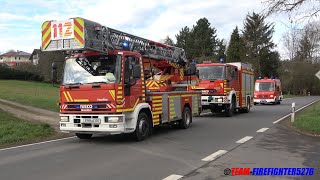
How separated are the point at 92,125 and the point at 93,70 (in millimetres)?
1587

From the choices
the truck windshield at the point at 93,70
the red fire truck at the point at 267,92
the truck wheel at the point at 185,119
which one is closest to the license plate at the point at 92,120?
the truck windshield at the point at 93,70

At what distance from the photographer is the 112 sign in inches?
439

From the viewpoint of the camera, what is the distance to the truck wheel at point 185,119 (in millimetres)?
15922

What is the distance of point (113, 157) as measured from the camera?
31.5ft

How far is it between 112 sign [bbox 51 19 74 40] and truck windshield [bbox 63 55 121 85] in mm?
926

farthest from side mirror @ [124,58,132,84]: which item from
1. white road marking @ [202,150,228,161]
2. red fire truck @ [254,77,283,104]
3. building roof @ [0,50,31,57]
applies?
building roof @ [0,50,31,57]

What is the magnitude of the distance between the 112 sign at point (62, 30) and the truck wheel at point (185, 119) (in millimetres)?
6334

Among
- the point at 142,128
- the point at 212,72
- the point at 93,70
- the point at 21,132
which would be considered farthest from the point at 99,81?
the point at 212,72

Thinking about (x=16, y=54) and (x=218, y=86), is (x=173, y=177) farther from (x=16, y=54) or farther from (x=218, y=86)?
(x=16, y=54)

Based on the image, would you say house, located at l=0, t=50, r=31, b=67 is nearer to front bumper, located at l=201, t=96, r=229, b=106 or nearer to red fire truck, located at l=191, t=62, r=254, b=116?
red fire truck, located at l=191, t=62, r=254, b=116

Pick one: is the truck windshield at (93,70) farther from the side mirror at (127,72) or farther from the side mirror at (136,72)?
the side mirror at (136,72)

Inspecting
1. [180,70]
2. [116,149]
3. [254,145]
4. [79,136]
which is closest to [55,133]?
[79,136]

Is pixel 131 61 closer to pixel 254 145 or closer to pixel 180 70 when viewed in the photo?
pixel 254 145

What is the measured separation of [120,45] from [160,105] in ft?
8.59
